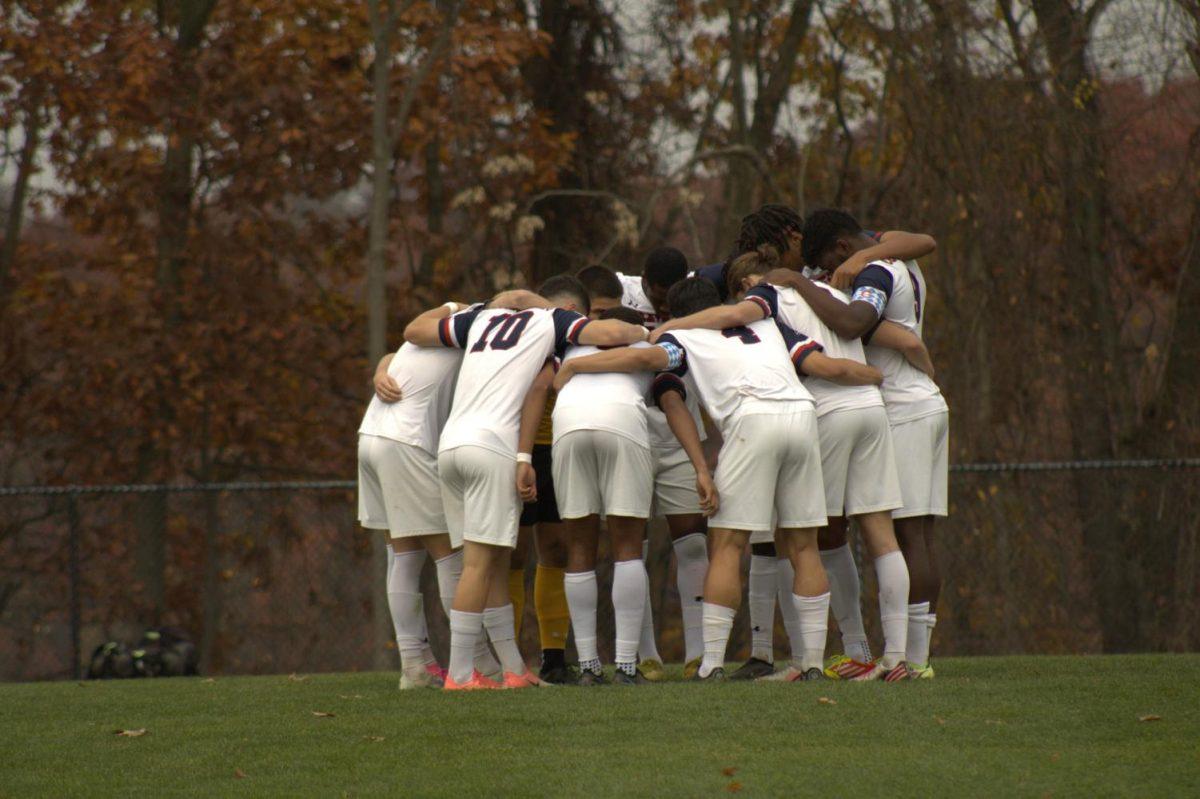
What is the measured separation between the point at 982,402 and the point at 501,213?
18.5 ft

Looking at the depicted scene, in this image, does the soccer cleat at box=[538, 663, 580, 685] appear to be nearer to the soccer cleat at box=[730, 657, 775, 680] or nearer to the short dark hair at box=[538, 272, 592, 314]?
the soccer cleat at box=[730, 657, 775, 680]

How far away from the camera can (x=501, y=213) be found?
16359mm

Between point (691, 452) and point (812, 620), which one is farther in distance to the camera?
point (691, 452)

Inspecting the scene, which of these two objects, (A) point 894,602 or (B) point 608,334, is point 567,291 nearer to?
(B) point 608,334

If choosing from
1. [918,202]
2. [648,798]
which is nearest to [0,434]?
[918,202]

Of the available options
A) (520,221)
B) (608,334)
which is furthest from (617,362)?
(520,221)

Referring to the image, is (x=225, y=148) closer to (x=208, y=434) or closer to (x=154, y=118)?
(x=154, y=118)

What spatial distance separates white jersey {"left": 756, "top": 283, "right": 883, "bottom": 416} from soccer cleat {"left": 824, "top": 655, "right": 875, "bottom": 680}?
1.20 metres

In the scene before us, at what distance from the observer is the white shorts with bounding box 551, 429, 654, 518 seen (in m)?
7.06

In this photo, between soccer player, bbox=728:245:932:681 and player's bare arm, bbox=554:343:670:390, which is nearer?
soccer player, bbox=728:245:932:681

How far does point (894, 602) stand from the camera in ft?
22.8

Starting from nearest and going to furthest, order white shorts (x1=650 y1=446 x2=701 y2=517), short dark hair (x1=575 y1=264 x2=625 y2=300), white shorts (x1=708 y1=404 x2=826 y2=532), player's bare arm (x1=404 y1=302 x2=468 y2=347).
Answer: white shorts (x1=708 y1=404 x2=826 y2=532) < player's bare arm (x1=404 y1=302 x2=468 y2=347) < white shorts (x1=650 y1=446 x2=701 y2=517) < short dark hair (x1=575 y1=264 x2=625 y2=300)

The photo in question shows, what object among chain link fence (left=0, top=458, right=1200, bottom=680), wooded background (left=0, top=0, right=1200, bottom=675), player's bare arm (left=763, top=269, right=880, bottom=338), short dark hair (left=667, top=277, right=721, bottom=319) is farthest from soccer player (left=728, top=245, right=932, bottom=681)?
wooded background (left=0, top=0, right=1200, bottom=675)

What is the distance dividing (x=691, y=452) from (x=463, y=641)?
1356mm
